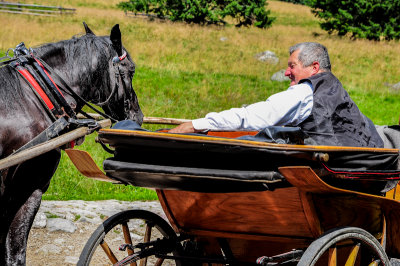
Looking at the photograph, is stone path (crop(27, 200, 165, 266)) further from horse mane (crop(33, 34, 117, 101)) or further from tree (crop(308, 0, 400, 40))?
tree (crop(308, 0, 400, 40))

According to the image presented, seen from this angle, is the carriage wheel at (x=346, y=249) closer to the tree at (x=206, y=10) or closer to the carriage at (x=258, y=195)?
the carriage at (x=258, y=195)

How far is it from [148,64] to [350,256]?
14034 millimetres

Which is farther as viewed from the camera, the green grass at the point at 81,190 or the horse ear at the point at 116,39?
the green grass at the point at 81,190

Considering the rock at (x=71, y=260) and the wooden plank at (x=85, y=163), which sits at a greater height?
the wooden plank at (x=85, y=163)

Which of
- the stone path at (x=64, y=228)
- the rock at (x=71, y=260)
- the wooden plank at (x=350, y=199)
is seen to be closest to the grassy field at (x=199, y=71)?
the stone path at (x=64, y=228)

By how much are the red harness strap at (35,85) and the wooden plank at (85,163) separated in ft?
2.03

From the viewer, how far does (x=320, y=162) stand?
9.72 ft

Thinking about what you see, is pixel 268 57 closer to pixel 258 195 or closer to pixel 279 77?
pixel 279 77

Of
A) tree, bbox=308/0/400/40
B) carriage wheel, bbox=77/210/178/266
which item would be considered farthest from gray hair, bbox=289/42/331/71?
tree, bbox=308/0/400/40

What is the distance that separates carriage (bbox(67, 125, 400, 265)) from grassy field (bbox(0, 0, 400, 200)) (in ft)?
12.4

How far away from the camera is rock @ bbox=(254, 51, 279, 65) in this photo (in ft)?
65.8

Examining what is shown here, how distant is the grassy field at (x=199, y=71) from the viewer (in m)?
9.27

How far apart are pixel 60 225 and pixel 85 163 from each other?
2447 millimetres

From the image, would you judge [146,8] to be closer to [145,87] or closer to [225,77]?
[225,77]
